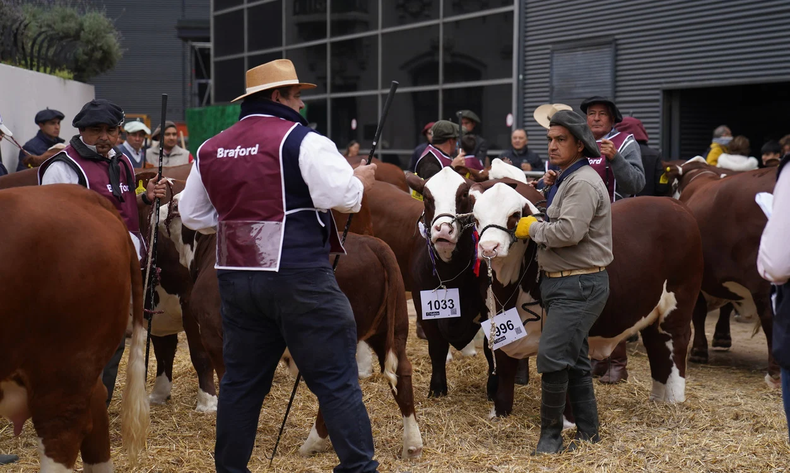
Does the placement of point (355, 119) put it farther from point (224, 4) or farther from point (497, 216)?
point (497, 216)

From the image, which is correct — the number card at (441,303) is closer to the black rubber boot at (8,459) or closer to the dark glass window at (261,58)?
the black rubber boot at (8,459)

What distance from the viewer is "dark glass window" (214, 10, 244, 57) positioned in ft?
79.2

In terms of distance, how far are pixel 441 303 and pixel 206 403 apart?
1793mm

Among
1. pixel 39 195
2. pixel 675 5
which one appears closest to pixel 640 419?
pixel 39 195

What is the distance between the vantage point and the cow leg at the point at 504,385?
5708 mm

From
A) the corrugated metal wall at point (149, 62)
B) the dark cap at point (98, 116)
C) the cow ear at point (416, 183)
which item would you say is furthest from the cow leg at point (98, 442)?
the corrugated metal wall at point (149, 62)

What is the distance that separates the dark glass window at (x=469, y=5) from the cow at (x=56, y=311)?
12.9 m

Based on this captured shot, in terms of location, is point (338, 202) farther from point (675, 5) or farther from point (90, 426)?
point (675, 5)

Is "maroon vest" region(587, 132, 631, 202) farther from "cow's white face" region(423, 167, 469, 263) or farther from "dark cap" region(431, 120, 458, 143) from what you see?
"dark cap" region(431, 120, 458, 143)

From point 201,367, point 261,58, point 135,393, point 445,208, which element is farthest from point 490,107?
point 135,393

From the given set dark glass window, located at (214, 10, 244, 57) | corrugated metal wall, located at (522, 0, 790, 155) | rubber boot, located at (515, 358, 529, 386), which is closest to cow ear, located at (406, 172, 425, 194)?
rubber boot, located at (515, 358, 529, 386)

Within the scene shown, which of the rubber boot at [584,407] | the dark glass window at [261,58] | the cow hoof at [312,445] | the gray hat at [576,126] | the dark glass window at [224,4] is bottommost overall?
the cow hoof at [312,445]

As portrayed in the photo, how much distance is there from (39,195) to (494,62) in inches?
508

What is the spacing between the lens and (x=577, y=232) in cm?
467
